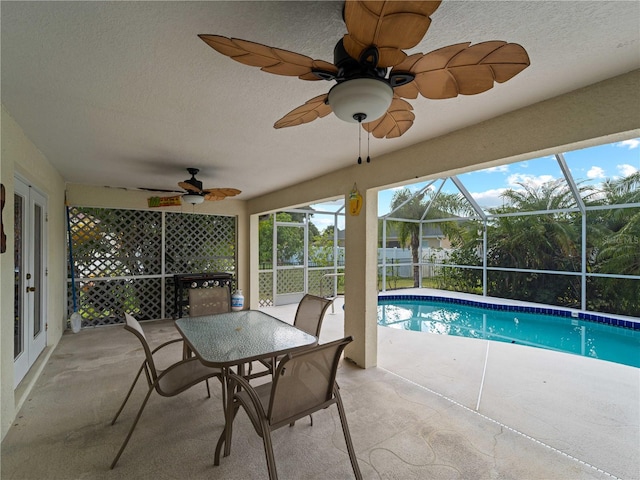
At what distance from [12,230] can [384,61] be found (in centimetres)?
303

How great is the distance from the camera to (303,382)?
1646 millimetres

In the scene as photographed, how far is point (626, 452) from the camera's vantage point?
203cm

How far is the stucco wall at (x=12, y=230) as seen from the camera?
219 centimetres

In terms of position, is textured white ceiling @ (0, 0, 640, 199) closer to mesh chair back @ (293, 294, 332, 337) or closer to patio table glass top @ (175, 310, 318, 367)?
mesh chair back @ (293, 294, 332, 337)

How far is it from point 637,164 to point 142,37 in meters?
8.41

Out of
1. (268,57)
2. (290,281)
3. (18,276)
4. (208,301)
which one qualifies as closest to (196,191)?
(208,301)

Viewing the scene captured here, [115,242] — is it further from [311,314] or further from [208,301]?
[311,314]

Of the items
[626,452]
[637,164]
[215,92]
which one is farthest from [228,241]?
[637,164]

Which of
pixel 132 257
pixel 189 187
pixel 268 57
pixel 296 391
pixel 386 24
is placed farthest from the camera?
pixel 132 257

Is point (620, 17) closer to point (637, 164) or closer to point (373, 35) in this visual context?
point (373, 35)

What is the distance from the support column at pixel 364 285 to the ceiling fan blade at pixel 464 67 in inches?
87.3

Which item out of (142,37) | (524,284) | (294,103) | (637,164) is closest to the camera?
(142,37)

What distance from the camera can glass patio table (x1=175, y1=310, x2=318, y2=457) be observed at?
1.92m

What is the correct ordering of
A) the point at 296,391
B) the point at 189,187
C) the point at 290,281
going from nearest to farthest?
the point at 296,391, the point at 189,187, the point at 290,281
